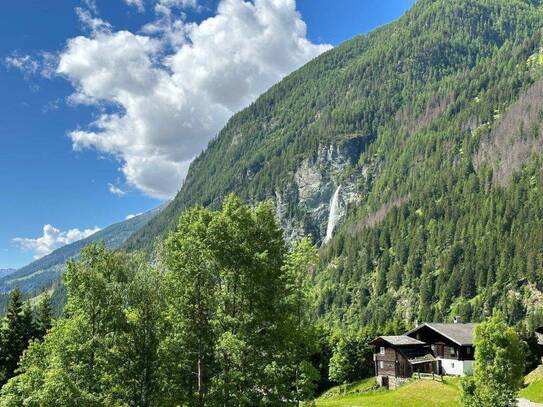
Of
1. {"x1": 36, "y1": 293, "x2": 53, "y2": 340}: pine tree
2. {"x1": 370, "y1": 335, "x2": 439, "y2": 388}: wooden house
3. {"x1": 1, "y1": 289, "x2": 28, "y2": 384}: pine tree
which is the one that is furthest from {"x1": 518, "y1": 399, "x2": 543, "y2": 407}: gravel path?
{"x1": 1, "y1": 289, "x2": 28, "y2": 384}: pine tree

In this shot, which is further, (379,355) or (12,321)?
(379,355)

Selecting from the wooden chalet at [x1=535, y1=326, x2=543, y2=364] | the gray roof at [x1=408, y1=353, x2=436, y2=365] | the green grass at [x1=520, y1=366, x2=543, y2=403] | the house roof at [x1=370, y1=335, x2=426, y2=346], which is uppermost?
the house roof at [x1=370, y1=335, x2=426, y2=346]

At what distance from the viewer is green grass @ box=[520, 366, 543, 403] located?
5962cm

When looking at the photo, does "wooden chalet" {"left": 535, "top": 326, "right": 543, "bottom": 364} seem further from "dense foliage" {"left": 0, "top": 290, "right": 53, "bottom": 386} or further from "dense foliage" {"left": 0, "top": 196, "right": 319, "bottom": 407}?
"dense foliage" {"left": 0, "top": 290, "right": 53, "bottom": 386}

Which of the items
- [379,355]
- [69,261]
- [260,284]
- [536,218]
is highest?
[536,218]

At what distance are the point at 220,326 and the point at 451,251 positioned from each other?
174216mm

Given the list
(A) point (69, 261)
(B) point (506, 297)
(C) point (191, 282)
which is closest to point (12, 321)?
(A) point (69, 261)

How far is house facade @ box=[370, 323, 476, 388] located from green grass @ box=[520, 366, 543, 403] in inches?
386

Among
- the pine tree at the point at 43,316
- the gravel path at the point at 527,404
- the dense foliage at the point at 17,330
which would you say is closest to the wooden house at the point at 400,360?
the gravel path at the point at 527,404

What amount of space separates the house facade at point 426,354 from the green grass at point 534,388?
32.2 ft

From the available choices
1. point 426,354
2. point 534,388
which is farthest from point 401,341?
point 534,388

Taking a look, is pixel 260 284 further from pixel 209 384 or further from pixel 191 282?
pixel 209 384

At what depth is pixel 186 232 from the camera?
35.7 meters

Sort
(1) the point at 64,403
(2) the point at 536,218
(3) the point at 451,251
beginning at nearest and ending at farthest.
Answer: (1) the point at 64,403 < (2) the point at 536,218 < (3) the point at 451,251
